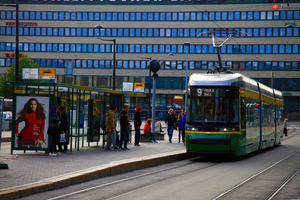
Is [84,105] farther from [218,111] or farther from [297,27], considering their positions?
[297,27]

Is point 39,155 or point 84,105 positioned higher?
point 84,105

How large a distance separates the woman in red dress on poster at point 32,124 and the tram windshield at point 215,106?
16.6 ft

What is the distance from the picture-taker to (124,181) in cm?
1186

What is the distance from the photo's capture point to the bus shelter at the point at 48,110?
16406 millimetres

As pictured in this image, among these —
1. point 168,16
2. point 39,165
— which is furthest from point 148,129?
point 168,16

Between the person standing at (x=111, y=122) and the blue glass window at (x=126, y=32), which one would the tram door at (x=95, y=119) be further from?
the blue glass window at (x=126, y=32)

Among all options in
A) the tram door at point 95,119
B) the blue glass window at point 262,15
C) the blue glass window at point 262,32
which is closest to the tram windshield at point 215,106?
the tram door at point 95,119

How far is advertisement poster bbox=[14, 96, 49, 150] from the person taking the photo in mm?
16406

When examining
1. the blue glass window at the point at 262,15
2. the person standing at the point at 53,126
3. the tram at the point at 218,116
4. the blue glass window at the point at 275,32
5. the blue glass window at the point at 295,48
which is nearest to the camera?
the person standing at the point at 53,126

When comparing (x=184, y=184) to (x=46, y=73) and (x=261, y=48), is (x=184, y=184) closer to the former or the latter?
(x=46, y=73)

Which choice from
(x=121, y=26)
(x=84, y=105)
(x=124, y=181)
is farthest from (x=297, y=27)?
(x=124, y=181)

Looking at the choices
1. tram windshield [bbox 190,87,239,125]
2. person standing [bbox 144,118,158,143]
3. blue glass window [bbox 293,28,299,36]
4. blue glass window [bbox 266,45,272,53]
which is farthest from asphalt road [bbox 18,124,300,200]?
blue glass window [bbox 293,28,299,36]

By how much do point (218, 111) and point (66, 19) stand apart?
67498 millimetres

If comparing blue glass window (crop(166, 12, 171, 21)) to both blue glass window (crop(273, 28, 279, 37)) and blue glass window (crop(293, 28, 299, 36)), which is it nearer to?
blue glass window (crop(273, 28, 279, 37))
